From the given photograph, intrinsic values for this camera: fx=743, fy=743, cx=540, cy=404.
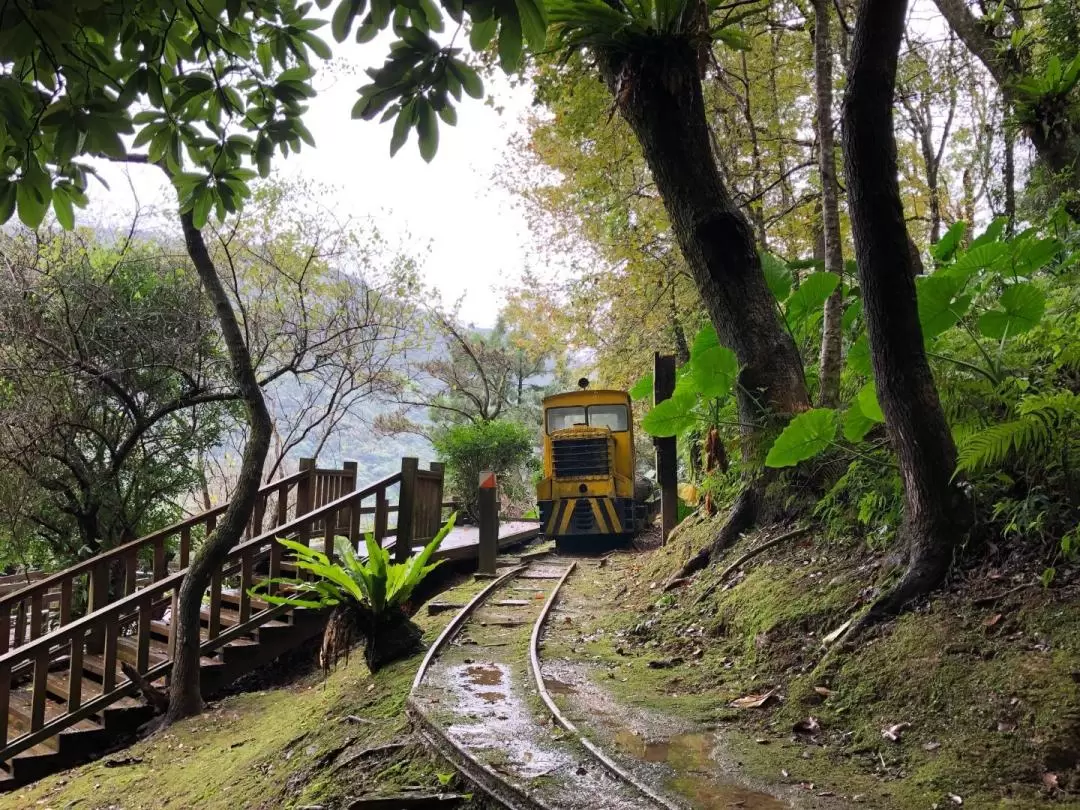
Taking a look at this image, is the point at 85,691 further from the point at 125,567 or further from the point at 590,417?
the point at 590,417

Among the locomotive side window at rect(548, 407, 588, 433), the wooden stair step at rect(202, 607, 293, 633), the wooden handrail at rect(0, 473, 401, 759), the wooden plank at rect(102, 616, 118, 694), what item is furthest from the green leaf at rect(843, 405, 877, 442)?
the locomotive side window at rect(548, 407, 588, 433)

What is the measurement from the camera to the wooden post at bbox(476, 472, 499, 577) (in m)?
9.53

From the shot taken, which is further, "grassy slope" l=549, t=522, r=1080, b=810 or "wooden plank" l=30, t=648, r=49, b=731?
"wooden plank" l=30, t=648, r=49, b=731

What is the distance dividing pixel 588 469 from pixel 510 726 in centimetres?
1032

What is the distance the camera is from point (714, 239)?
645cm

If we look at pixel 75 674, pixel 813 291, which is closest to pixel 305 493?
pixel 75 674

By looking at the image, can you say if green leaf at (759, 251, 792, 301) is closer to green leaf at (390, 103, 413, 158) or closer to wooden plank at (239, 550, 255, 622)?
green leaf at (390, 103, 413, 158)

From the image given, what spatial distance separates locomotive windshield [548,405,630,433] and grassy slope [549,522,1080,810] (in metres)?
9.58

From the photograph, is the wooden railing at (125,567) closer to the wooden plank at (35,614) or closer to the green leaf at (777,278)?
the wooden plank at (35,614)

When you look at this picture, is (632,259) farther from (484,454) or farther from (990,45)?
(990,45)

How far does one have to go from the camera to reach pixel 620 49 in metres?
6.18

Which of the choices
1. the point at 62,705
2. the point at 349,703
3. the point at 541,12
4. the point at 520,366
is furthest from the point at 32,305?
the point at 520,366

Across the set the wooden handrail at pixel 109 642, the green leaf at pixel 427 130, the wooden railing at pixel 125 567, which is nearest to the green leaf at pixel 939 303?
the green leaf at pixel 427 130

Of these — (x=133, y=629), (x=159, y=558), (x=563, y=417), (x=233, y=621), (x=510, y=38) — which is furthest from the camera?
(x=563, y=417)
